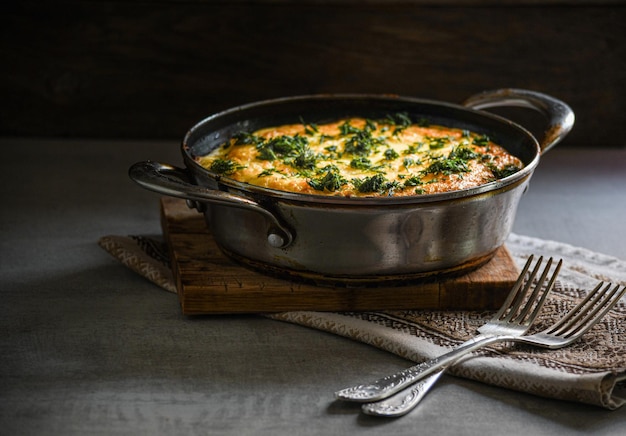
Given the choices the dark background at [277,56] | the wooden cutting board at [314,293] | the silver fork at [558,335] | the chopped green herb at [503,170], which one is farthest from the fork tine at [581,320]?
the dark background at [277,56]

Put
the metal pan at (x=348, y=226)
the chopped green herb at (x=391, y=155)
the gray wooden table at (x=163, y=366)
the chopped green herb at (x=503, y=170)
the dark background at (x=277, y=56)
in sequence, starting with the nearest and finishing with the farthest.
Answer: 1. the gray wooden table at (x=163, y=366)
2. the metal pan at (x=348, y=226)
3. the chopped green herb at (x=503, y=170)
4. the chopped green herb at (x=391, y=155)
5. the dark background at (x=277, y=56)

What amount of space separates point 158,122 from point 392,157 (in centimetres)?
160

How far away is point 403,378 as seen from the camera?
1.80 metres

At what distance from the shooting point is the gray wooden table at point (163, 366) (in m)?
1.75

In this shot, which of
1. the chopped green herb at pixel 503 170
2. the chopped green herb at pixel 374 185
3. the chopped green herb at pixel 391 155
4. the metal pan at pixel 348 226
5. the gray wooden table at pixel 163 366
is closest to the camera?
the gray wooden table at pixel 163 366

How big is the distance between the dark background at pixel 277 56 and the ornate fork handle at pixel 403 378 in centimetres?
192

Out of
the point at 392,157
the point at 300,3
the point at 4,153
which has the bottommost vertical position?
the point at 4,153

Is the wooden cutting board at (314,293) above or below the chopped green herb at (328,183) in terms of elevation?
below

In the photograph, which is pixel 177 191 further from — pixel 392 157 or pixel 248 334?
pixel 392 157

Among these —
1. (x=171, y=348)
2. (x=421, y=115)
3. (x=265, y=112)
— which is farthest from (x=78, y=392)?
(x=421, y=115)

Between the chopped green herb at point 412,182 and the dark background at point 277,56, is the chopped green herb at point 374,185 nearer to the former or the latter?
the chopped green herb at point 412,182

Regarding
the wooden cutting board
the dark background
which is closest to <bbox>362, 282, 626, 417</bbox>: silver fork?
the wooden cutting board

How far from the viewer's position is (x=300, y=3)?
11.3ft

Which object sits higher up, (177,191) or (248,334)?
(177,191)
